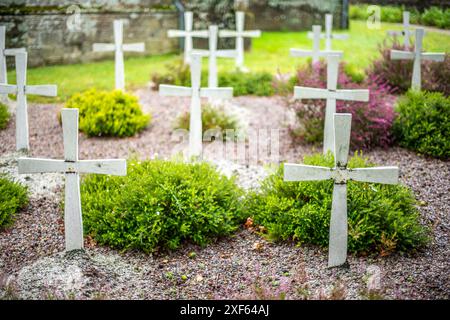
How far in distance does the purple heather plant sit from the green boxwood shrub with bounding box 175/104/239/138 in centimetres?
118

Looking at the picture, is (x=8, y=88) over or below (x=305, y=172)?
over

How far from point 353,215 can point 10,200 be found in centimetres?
392

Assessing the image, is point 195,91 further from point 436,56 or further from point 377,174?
point 436,56

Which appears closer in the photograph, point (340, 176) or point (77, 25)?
point (340, 176)

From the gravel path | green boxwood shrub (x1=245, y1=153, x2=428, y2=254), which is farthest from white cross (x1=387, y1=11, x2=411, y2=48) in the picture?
green boxwood shrub (x1=245, y1=153, x2=428, y2=254)

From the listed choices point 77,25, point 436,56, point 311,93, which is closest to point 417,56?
point 436,56

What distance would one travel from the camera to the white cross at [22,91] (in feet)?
24.7

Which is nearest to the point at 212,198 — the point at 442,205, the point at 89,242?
the point at 89,242

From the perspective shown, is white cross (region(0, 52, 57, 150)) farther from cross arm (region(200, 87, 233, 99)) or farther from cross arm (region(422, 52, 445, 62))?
cross arm (region(422, 52, 445, 62))

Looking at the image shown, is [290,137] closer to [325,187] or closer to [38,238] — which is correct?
[325,187]

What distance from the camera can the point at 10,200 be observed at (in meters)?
5.93

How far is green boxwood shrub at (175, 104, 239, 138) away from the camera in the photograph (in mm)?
9070

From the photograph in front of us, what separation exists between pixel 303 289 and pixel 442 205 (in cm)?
253

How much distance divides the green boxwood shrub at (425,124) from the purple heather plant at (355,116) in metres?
0.22
